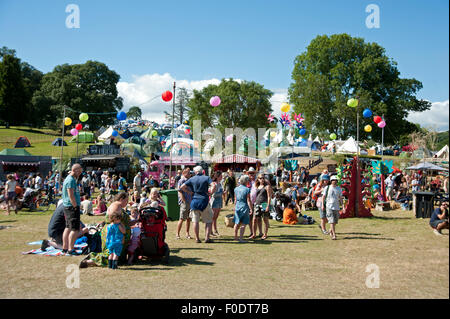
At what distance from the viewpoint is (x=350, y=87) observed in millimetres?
36906

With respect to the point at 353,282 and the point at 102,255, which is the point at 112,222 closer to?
the point at 102,255

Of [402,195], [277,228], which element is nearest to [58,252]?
[277,228]

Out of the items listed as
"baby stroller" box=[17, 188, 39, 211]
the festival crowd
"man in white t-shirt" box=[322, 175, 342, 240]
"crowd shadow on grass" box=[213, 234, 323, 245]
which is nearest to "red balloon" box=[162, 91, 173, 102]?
the festival crowd

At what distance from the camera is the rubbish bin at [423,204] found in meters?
11.1

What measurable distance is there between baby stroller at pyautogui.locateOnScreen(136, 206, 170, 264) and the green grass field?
26 centimetres

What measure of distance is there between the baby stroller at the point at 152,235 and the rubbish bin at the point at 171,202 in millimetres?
5072

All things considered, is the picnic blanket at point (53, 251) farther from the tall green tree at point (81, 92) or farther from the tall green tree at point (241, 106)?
the tall green tree at point (81, 92)

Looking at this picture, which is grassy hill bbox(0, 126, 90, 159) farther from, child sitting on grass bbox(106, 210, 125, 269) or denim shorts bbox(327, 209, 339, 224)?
child sitting on grass bbox(106, 210, 125, 269)

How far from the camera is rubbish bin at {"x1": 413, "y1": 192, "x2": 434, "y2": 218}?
11103 millimetres

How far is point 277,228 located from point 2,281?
709 centimetres

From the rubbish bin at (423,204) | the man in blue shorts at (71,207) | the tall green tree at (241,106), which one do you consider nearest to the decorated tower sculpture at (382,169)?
the rubbish bin at (423,204)

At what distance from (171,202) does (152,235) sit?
5397mm

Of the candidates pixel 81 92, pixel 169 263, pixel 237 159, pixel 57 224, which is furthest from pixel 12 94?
pixel 169 263

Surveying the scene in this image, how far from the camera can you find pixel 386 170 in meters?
15.6
